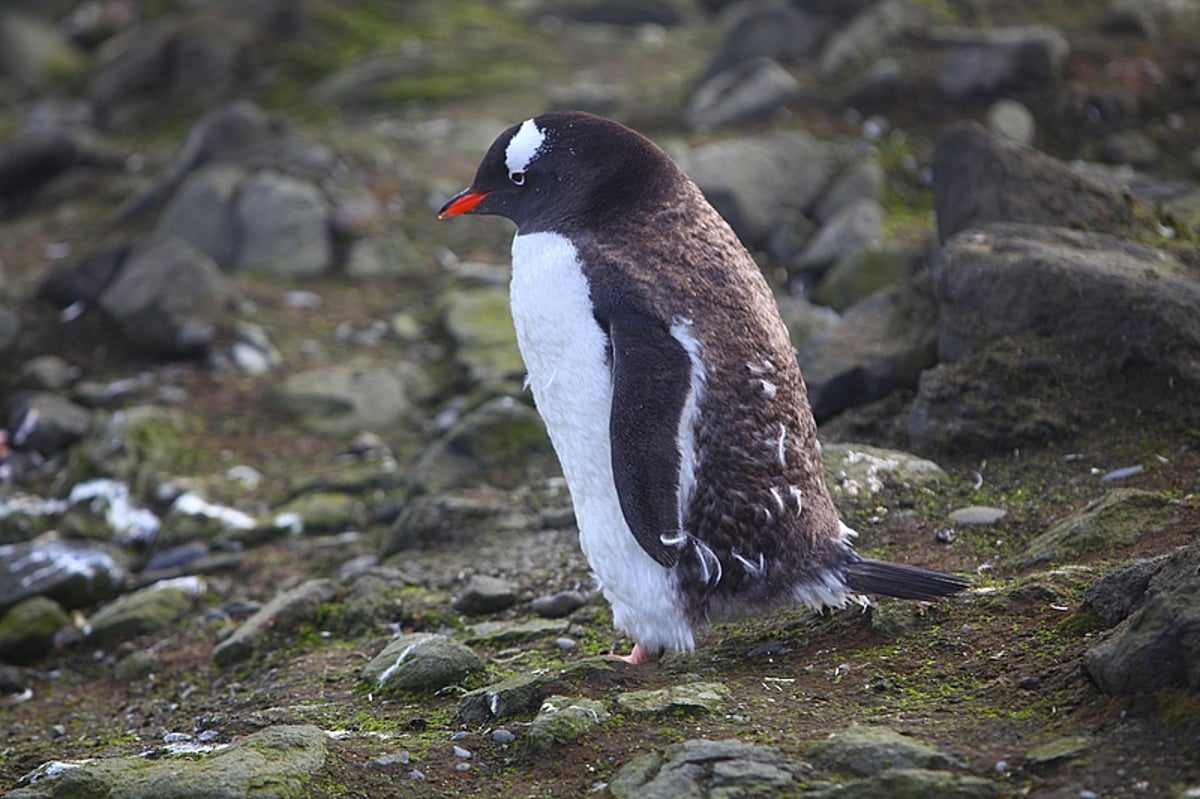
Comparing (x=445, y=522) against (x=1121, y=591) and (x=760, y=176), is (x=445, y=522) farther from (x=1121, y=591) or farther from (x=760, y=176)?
(x=760, y=176)

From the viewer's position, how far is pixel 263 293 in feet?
31.8

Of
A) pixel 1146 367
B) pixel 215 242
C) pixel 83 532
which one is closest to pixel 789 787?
pixel 1146 367

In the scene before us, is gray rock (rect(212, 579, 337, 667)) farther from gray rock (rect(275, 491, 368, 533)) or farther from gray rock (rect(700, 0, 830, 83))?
gray rock (rect(700, 0, 830, 83))

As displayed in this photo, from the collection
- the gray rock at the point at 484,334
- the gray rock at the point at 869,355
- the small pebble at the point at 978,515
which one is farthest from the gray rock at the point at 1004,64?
the small pebble at the point at 978,515

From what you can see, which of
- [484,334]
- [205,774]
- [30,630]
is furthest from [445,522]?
[205,774]

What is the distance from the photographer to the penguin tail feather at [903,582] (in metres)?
4.39

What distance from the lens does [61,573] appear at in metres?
6.82

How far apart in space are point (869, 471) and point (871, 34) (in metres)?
6.32

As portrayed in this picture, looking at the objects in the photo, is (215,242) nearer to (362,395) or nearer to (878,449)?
(362,395)

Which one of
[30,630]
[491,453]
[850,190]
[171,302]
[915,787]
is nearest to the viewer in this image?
[915,787]

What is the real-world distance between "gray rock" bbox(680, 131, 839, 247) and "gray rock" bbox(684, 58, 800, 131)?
103 cm

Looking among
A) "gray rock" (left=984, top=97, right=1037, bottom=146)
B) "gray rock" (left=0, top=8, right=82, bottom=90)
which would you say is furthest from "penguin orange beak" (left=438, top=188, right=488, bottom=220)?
"gray rock" (left=0, top=8, right=82, bottom=90)

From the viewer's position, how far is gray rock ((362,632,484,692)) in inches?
186

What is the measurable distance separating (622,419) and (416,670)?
112cm
